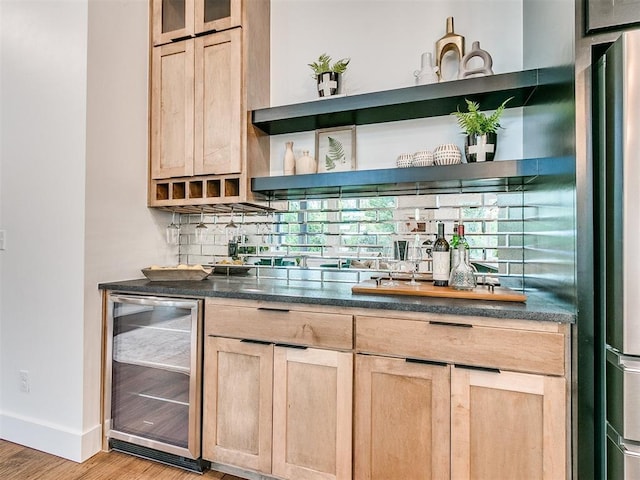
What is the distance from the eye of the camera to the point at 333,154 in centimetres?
228

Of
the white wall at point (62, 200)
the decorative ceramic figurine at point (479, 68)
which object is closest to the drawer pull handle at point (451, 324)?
the decorative ceramic figurine at point (479, 68)

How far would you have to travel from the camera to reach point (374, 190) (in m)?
2.13

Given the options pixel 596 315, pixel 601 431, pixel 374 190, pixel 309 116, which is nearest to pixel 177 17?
pixel 309 116

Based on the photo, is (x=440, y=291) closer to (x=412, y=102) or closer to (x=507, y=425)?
(x=507, y=425)

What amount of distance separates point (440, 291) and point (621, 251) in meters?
0.69

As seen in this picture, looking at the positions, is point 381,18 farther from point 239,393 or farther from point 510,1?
point 239,393

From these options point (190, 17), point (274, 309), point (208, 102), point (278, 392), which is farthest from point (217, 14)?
point (278, 392)

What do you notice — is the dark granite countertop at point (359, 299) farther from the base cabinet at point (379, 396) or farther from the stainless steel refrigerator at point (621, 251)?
the stainless steel refrigerator at point (621, 251)

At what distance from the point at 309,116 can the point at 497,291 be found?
1.36 metres

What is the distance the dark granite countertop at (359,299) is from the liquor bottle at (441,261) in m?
0.26

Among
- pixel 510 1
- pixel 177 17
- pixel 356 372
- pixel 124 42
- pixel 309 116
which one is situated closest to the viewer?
pixel 356 372

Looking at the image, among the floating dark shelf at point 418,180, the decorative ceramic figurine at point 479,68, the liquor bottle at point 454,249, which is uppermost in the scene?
the decorative ceramic figurine at point 479,68

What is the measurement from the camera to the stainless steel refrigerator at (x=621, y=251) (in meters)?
1.12

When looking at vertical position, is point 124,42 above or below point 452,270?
above
